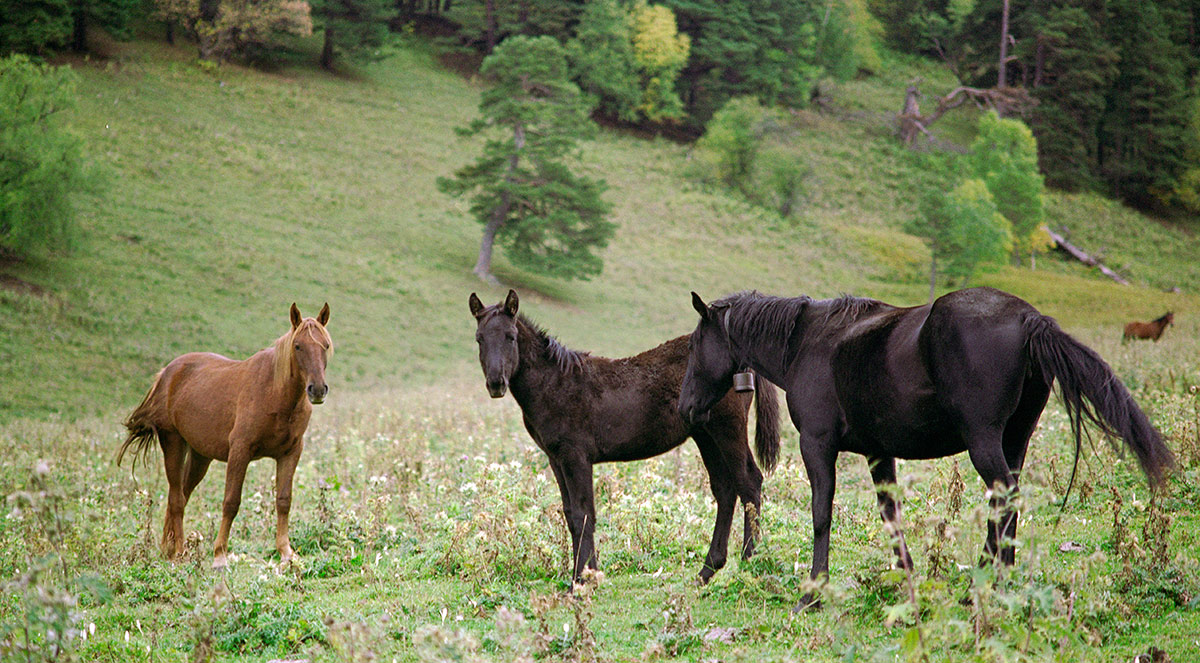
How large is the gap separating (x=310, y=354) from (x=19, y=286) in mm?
24933

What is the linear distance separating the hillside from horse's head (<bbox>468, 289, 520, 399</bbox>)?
18.5m

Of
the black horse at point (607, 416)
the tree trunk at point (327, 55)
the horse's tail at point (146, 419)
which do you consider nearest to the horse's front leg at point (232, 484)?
the horse's tail at point (146, 419)

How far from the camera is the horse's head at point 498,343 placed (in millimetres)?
6621

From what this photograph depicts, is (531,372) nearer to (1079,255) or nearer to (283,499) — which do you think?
(283,499)

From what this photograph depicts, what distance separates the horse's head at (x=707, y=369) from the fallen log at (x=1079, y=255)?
49.2 meters

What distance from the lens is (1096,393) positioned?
15.0 ft

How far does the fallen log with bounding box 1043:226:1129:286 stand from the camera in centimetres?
4831

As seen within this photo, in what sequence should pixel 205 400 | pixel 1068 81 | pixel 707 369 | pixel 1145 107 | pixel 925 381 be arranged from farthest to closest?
pixel 1068 81 → pixel 1145 107 → pixel 205 400 → pixel 707 369 → pixel 925 381

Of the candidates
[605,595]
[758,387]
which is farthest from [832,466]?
[605,595]

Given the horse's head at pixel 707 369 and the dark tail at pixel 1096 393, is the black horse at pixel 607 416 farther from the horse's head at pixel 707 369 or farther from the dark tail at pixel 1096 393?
the dark tail at pixel 1096 393

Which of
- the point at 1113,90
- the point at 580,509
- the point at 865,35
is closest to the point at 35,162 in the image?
the point at 580,509

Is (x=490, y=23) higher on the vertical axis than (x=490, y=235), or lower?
higher

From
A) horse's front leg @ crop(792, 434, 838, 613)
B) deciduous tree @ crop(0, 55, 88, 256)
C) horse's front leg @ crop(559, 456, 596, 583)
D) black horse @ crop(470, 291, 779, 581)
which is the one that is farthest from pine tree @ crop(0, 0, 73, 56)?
horse's front leg @ crop(792, 434, 838, 613)

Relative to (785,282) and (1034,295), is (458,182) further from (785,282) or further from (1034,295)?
(1034,295)
